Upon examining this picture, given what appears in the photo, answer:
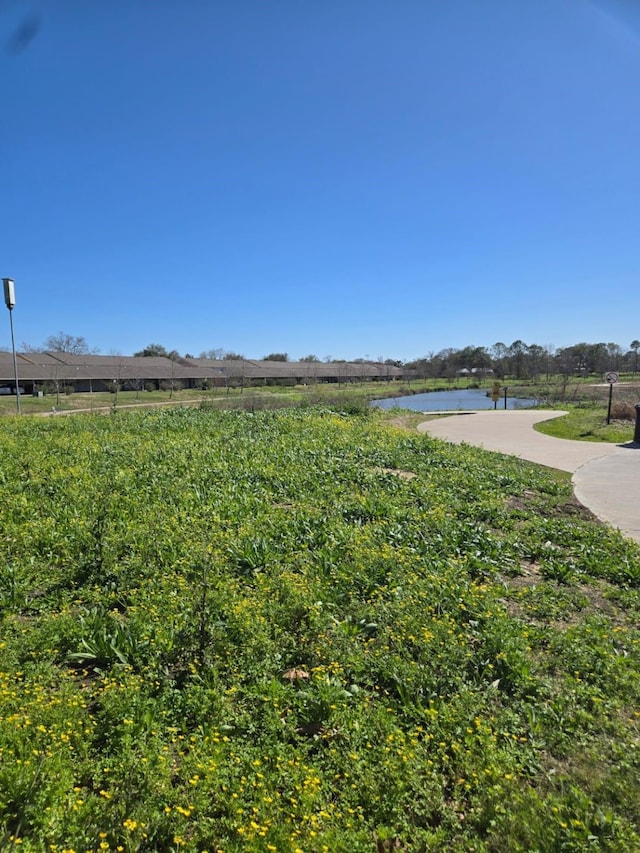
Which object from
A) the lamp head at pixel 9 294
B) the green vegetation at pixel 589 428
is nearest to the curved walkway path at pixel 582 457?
the green vegetation at pixel 589 428

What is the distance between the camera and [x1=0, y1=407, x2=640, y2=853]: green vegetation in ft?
6.50

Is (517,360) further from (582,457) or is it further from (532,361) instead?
(582,457)

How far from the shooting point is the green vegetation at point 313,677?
198cm

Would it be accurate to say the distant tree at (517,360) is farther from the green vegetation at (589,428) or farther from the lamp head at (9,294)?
the lamp head at (9,294)

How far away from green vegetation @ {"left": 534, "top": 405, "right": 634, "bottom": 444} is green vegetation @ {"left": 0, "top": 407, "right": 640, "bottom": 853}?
8.83 meters

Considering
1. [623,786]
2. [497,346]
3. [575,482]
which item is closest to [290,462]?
[575,482]

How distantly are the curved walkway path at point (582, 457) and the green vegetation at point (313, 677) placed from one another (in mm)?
1007

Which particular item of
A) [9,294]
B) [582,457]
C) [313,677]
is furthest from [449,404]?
[313,677]

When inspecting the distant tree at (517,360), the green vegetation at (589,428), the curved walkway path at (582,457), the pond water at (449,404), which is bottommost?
the pond water at (449,404)

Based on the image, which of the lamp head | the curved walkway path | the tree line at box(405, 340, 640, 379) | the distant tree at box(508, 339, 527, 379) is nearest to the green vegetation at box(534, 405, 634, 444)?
the curved walkway path

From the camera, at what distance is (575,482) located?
27.1 feet

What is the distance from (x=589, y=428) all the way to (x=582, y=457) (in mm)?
5209

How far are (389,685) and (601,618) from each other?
1919 mm

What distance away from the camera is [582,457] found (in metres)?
10.6
